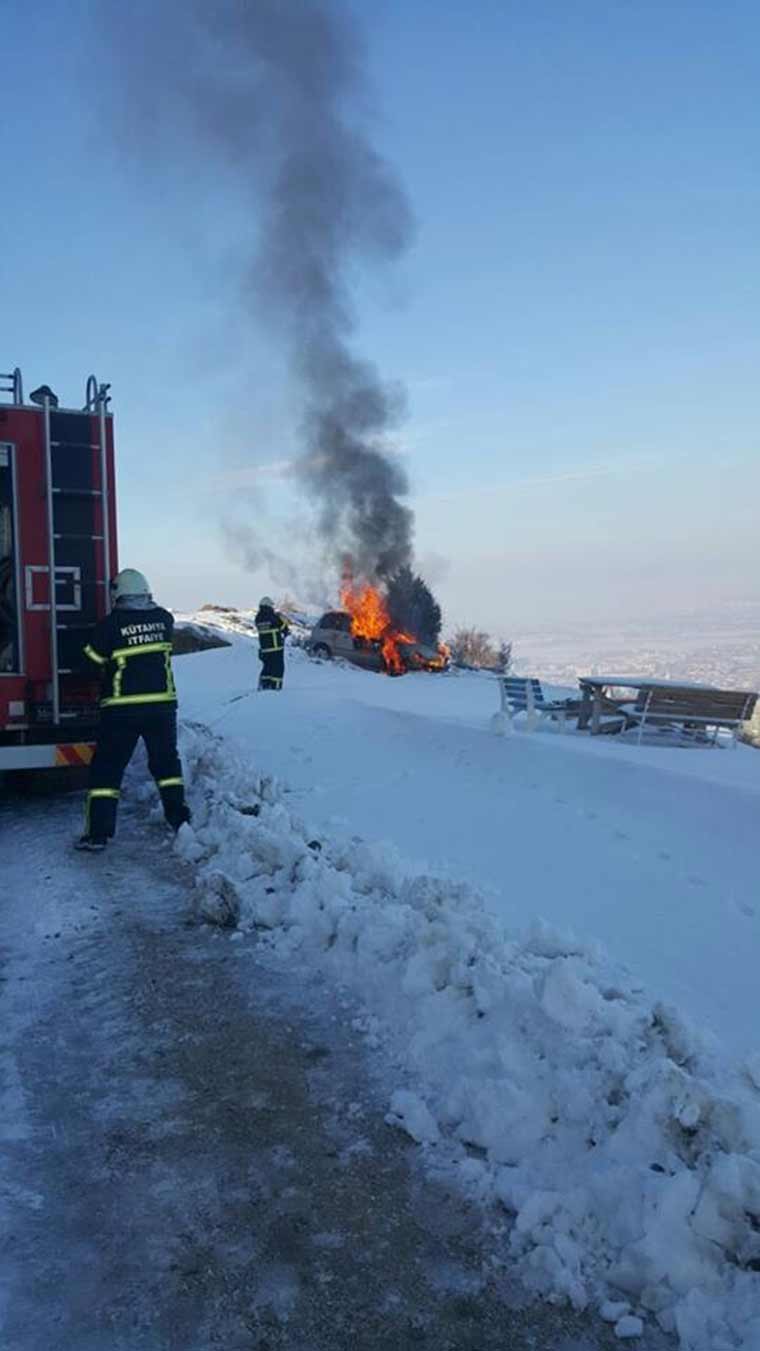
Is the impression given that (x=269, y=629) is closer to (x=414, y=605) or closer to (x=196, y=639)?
(x=196, y=639)

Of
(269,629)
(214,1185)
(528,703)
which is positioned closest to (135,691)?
(214,1185)

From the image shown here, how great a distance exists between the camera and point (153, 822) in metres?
7.28

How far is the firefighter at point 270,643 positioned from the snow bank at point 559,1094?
10.1 metres

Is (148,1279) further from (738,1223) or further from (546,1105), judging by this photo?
(738,1223)

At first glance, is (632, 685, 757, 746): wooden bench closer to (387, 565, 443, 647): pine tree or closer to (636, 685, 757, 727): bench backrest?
(636, 685, 757, 727): bench backrest

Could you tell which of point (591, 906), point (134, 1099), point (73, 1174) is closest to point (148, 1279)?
point (73, 1174)

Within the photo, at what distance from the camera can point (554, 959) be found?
389 centimetres

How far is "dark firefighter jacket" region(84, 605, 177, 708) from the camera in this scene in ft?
21.9

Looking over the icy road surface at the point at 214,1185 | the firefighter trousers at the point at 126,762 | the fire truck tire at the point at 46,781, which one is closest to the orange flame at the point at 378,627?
the fire truck tire at the point at 46,781

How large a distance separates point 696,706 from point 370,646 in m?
15.7

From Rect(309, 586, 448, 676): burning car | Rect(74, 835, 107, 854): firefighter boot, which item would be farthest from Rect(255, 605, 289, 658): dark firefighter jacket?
Rect(309, 586, 448, 676): burning car

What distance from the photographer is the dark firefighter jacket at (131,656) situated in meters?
6.67

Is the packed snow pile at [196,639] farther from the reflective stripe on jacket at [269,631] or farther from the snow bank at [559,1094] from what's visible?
the snow bank at [559,1094]

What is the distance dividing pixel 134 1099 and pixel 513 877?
2934 millimetres
